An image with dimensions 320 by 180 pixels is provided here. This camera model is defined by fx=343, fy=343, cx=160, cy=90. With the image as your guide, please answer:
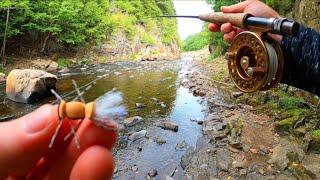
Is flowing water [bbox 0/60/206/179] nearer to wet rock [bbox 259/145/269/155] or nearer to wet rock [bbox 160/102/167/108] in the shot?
wet rock [bbox 160/102/167/108]

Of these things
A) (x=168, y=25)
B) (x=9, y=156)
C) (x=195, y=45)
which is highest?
(x=9, y=156)

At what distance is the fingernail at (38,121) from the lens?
3.50 ft

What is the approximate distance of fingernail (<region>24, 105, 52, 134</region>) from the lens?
1.07 metres

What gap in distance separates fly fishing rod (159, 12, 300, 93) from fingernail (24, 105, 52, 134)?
1841 mm

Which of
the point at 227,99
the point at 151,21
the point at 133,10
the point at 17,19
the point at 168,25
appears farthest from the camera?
the point at 168,25

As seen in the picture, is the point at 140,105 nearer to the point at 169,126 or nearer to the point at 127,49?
the point at 169,126

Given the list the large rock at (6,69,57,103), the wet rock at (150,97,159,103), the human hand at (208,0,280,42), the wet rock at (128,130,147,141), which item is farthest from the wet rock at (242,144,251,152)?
the large rock at (6,69,57,103)

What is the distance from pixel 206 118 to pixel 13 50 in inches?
957

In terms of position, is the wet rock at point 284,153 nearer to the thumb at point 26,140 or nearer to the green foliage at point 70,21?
the thumb at point 26,140

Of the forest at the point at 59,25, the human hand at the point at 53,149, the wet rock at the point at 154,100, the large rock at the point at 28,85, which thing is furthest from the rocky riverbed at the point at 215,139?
the forest at the point at 59,25

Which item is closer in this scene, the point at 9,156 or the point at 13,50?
the point at 9,156

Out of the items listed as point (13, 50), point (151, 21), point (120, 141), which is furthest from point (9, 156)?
point (151, 21)

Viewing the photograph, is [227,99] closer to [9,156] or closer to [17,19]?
[9,156]

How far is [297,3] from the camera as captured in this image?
11.8 meters
